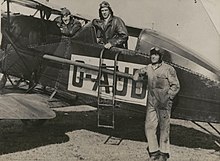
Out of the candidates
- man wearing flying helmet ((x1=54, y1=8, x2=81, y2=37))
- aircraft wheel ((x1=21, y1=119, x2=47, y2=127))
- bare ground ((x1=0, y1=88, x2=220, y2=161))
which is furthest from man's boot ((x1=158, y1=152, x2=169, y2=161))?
aircraft wheel ((x1=21, y1=119, x2=47, y2=127))

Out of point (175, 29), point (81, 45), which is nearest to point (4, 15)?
point (81, 45)

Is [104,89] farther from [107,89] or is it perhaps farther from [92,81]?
[92,81]

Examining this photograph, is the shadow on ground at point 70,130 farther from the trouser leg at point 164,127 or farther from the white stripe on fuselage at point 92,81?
the trouser leg at point 164,127

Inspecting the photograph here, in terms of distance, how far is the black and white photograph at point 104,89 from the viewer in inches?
199

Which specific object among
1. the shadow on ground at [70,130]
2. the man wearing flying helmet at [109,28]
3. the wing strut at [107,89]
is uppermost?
the man wearing flying helmet at [109,28]

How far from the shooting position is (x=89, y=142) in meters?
6.14

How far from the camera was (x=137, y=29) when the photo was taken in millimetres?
7359

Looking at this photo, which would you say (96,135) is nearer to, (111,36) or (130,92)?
(130,92)

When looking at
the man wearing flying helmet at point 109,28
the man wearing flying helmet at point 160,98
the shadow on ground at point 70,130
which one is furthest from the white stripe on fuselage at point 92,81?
the shadow on ground at point 70,130

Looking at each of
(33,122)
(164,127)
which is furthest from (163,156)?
(33,122)

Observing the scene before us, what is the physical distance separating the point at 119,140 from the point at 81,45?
180cm

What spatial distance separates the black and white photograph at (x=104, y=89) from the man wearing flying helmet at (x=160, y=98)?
14 millimetres

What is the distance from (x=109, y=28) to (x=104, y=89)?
3.42 feet

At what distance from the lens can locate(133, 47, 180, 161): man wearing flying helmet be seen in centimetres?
488
